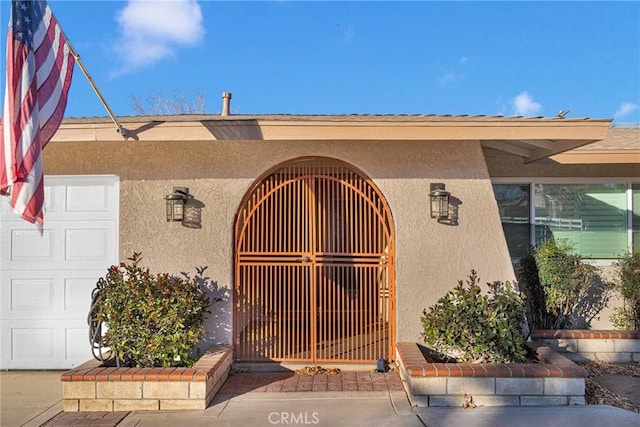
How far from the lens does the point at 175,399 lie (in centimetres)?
443

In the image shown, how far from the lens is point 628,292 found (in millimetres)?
6512

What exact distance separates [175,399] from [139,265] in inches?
73.6

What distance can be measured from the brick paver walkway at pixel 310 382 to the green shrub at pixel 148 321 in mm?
668

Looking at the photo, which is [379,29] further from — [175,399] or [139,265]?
[175,399]

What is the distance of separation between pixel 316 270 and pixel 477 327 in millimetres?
1966

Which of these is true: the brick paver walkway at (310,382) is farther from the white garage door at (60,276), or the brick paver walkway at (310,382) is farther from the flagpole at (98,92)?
the flagpole at (98,92)

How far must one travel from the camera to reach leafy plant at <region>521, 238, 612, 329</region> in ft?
20.5

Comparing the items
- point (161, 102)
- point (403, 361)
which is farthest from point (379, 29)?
point (161, 102)

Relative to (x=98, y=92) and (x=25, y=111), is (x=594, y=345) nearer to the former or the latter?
(x=98, y=92)

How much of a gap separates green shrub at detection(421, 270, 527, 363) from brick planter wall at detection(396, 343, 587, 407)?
1.12 ft

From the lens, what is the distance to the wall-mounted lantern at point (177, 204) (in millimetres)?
5531

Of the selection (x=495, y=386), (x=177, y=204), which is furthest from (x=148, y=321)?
(x=495, y=386)

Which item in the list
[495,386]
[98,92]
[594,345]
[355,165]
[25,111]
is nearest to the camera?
[25,111]

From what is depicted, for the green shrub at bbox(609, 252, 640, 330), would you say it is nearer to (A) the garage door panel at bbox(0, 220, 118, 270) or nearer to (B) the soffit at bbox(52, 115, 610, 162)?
(B) the soffit at bbox(52, 115, 610, 162)
